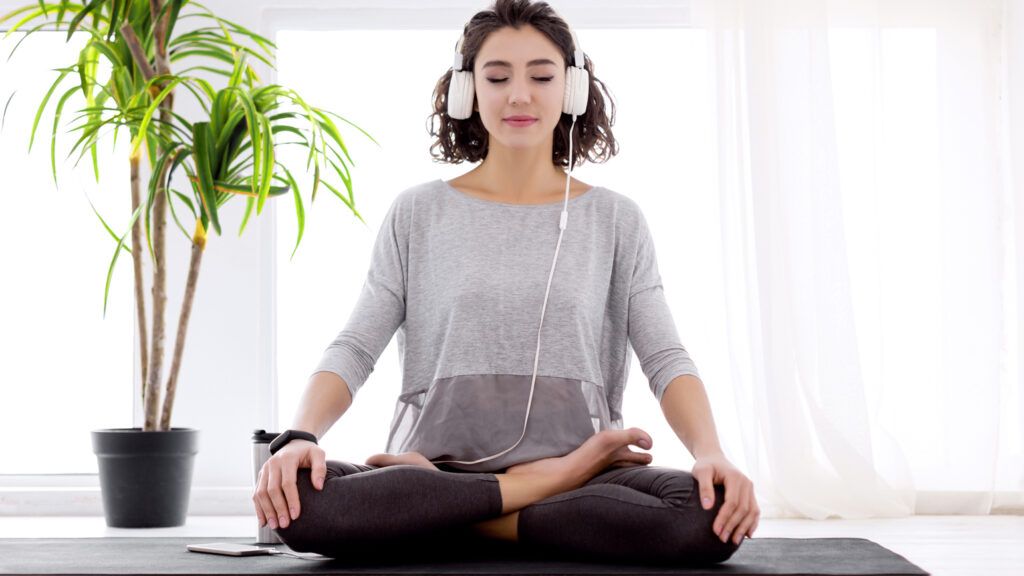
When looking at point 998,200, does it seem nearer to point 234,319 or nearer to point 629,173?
point 629,173

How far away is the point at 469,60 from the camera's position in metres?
1.97

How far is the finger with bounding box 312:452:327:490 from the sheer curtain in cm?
174

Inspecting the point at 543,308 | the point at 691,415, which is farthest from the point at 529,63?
the point at 691,415

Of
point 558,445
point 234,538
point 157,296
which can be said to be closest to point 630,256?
point 558,445

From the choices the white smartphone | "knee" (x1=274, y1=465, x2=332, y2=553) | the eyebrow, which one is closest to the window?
the white smartphone

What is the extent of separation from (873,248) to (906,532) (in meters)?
0.84

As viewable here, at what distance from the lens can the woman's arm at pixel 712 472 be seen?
1527 millimetres

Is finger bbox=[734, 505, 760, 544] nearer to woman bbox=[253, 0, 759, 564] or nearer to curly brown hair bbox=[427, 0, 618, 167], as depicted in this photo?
woman bbox=[253, 0, 759, 564]

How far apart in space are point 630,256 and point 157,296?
142 centimetres

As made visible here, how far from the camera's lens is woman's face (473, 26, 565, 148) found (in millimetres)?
1896

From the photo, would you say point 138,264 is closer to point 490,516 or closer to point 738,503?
point 490,516

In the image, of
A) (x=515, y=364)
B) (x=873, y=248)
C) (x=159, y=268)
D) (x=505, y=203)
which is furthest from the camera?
(x=873, y=248)

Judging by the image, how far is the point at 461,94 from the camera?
6.46 ft

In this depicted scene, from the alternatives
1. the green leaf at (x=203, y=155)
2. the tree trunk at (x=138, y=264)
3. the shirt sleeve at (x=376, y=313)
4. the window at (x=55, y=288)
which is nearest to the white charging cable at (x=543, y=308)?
the shirt sleeve at (x=376, y=313)
